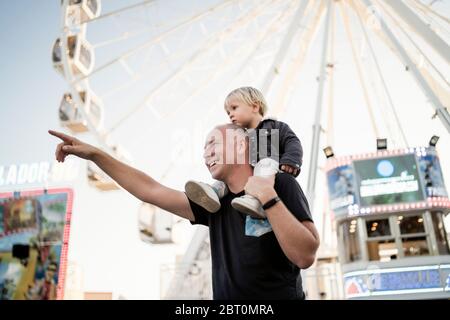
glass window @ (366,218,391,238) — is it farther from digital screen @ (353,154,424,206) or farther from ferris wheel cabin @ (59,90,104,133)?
ferris wheel cabin @ (59,90,104,133)

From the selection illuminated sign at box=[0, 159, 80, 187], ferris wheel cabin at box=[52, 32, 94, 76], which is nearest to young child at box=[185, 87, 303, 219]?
illuminated sign at box=[0, 159, 80, 187]

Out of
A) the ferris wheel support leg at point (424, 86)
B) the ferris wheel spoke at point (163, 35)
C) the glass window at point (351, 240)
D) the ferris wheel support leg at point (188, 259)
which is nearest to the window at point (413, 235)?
the glass window at point (351, 240)

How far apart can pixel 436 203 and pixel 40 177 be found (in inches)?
380

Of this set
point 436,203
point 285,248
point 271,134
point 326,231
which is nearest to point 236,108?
point 271,134

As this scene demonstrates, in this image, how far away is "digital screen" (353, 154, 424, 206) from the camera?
41.3 ft

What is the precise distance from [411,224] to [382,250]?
1078 millimetres

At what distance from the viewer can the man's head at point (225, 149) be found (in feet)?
4.30

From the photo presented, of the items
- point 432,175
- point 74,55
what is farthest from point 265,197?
point 432,175

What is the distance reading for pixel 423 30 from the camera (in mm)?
7883

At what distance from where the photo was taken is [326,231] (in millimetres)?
18016

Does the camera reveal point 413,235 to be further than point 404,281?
Yes

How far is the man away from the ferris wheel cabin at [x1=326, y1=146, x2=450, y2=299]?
11.3m

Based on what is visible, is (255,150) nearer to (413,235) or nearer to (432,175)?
(413,235)

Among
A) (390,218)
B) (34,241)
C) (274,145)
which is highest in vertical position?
(34,241)
